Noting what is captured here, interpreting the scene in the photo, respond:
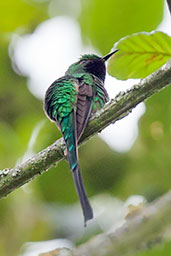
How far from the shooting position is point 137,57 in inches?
96.9

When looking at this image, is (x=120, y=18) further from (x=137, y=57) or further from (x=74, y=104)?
(x=137, y=57)

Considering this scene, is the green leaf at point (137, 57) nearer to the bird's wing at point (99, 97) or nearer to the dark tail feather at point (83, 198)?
the dark tail feather at point (83, 198)

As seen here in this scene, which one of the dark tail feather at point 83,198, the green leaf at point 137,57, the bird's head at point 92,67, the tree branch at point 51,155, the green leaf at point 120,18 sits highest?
the bird's head at point 92,67

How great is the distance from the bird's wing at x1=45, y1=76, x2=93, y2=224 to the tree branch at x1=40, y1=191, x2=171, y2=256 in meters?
1.33

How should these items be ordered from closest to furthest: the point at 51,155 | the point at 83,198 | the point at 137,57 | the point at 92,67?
the point at 83,198
the point at 137,57
the point at 51,155
the point at 92,67

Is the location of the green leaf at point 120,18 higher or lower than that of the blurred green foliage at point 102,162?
higher

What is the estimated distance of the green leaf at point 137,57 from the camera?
→ 226 centimetres

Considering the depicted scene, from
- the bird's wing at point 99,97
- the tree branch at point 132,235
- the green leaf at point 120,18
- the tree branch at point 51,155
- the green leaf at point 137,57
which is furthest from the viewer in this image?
the green leaf at point 120,18

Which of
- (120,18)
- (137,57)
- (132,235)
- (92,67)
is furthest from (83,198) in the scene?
(92,67)

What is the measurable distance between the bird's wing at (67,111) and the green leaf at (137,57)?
56cm

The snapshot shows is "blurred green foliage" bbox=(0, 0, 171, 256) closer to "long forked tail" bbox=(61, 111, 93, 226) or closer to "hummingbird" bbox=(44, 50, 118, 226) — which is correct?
"hummingbird" bbox=(44, 50, 118, 226)

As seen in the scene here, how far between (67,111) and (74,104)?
0.34 feet

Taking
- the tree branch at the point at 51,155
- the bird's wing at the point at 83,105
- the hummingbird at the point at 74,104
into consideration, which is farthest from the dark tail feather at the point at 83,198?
the bird's wing at the point at 83,105

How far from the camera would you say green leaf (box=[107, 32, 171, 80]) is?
2260mm
